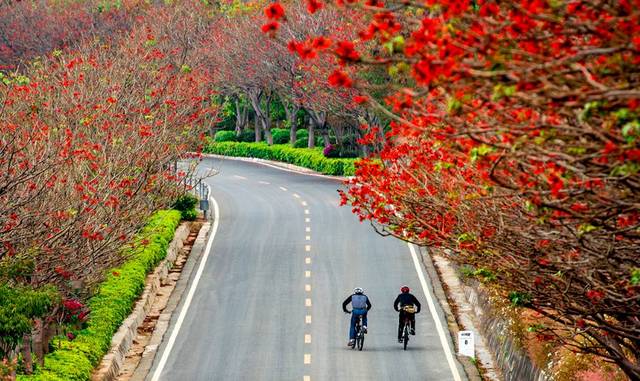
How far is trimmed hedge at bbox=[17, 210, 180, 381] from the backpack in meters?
5.50

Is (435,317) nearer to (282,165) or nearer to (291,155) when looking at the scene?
(291,155)

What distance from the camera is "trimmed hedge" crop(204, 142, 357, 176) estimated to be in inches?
2916

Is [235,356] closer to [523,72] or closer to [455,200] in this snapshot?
[455,200]

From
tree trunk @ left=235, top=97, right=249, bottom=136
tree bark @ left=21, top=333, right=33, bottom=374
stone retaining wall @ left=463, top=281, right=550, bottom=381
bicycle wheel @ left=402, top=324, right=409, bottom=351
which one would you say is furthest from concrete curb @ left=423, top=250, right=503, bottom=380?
tree trunk @ left=235, top=97, right=249, bottom=136

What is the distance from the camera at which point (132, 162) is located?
31.1 metres

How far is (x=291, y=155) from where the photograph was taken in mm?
83438

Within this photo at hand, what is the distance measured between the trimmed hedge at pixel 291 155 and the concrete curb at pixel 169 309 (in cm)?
1776

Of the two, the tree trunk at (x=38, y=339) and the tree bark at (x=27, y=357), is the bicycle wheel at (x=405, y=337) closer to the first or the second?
the tree trunk at (x=38, y=339)

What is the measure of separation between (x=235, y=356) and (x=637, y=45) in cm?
2244

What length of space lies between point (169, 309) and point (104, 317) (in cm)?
620

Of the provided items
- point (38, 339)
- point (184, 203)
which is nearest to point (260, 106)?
point (184, 203)

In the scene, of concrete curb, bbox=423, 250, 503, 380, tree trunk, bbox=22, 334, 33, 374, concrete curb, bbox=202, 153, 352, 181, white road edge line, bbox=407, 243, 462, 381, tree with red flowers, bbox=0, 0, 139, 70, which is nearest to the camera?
tree trunk, bbox=22, 334, 33, 374

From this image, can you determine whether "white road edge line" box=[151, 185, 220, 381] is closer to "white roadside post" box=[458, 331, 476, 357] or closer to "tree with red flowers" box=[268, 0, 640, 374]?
"white roadside post" box=[458, 331, 476, 357]

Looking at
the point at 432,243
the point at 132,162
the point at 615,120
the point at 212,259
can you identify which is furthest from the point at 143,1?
the point at 615,120
